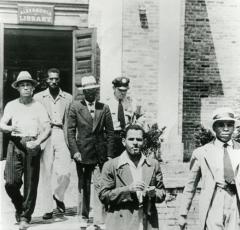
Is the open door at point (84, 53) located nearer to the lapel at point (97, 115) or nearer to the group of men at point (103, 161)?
the group of men at point (103, 161)

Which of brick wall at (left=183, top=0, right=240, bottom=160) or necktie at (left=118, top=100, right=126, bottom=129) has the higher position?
brick wall at (left=183, top=0, right=240, bottom=160)

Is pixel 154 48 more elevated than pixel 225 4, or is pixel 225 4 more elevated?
pixel 225 4

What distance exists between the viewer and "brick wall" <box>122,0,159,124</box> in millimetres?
9383

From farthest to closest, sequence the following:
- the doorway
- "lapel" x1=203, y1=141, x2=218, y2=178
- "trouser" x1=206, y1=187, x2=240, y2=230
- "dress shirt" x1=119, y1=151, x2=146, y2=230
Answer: the doorway < "lapel" x1=203, y1=141, x2=218, y2=178 < "trouser" x1=206, y1=187, x2=240, y2=230 < "dress shirt" x1=119, y1=151, x2=146, y2=230

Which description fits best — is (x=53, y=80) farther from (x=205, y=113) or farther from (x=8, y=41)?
(x=205, y=113)

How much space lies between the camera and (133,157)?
12.6ft

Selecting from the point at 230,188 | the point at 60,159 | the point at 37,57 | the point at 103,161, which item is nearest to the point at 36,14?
the point at 37,57

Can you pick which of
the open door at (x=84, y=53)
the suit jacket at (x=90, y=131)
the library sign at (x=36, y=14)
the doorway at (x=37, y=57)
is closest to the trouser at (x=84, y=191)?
the suit jacket at (x=90, y=131)

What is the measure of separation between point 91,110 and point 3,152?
425 centimetres

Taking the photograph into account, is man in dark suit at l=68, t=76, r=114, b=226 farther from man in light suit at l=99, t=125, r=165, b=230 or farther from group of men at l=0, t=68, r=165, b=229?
man in light suit at l=99, t=125, r=165, b=230

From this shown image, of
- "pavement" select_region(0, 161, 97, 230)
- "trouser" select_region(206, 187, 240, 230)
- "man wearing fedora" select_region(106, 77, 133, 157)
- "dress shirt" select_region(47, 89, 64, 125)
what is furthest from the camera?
"dress shirt" select_region(47, 89, 64, 125)

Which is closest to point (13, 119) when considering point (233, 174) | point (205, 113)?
point (233, 174)

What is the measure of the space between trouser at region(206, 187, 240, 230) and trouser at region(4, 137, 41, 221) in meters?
2.06

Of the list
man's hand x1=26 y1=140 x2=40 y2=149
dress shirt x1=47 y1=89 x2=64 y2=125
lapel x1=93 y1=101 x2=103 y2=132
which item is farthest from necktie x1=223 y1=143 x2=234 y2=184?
dress shirt x1=47 y1=89 x2=64 y2=125
